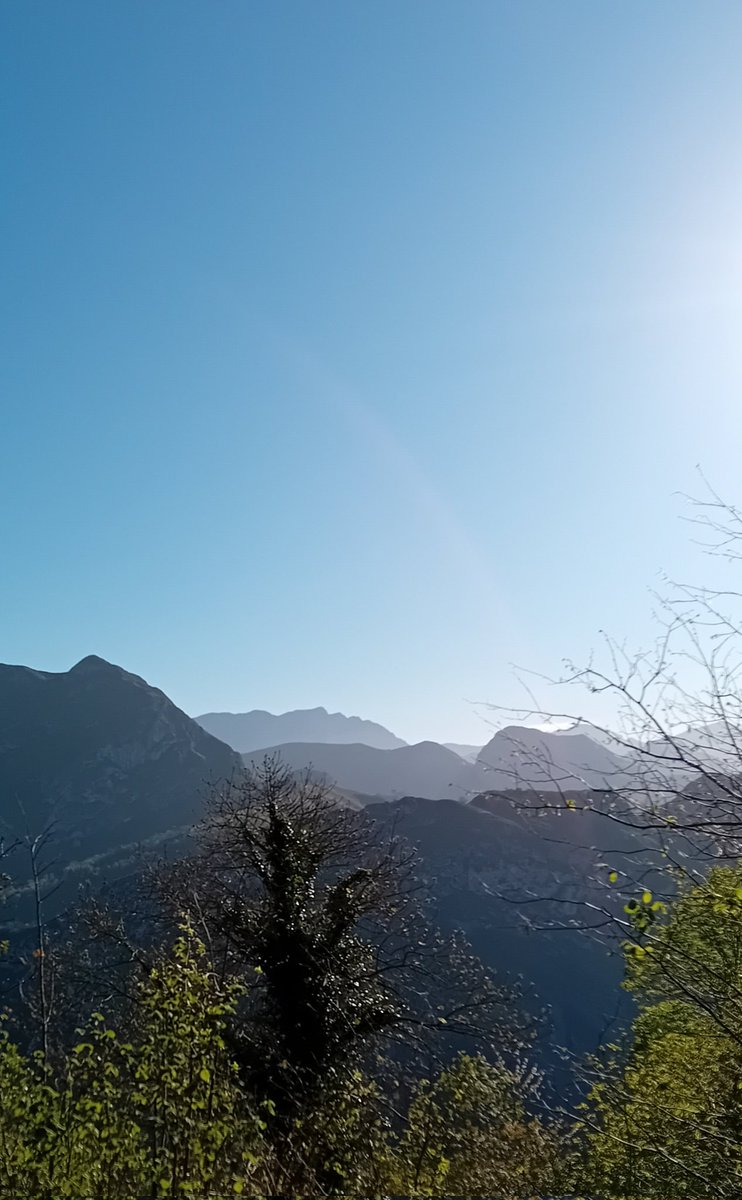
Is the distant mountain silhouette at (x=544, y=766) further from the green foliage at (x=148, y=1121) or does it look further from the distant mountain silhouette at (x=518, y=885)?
the distant mountain silhouette at (x=518, y=885)

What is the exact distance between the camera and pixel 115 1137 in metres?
7.39

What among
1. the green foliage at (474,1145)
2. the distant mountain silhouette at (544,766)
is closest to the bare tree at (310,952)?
the green foliage at (474,1145)

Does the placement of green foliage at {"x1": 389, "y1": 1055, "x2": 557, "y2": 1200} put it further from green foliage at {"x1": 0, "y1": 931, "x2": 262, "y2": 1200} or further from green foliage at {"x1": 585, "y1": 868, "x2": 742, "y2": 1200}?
green foliage at {"x1": 0, "y1": 931, "x2": 262, "y2": 1200}

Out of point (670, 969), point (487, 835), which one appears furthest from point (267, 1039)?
point (487, 835)

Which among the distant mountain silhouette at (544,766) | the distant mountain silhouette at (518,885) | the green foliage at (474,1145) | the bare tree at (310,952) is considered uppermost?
the distant mountain silhouette at (544,766)

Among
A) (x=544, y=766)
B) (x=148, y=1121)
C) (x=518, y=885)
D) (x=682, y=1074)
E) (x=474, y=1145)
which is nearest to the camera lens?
(x=544, y=766)

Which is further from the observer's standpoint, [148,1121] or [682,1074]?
Result: [682,1074]

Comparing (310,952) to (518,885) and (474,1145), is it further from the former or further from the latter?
(518,885)

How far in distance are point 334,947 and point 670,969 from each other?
50.1ft

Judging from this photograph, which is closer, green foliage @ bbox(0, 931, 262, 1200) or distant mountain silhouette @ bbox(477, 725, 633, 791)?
Answer: distant mountain silhouette @ bbox(477, 725, 633, 791)

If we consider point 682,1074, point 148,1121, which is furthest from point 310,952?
point 148,1121

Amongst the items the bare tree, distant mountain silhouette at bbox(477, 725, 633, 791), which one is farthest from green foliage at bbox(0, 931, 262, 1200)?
the bare tree

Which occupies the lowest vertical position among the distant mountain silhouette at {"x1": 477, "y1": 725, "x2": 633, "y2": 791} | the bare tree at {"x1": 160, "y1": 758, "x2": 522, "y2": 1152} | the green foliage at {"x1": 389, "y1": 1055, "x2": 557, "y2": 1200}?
the green foliage at {"x1": 389, "y1": 1055, "x2": 557, "y2": 1200}

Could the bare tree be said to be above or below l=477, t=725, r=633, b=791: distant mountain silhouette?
below
